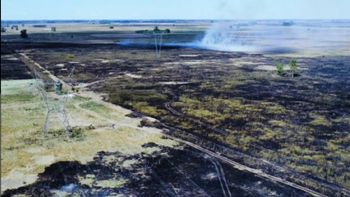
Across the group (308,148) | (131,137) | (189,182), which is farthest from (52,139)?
(308,148)

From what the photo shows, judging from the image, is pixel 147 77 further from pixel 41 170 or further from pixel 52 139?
pixel 41 170

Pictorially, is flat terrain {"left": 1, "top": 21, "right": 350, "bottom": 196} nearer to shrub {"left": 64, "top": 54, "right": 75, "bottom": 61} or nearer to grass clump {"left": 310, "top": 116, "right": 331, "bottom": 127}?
grass clump {"left": 310, "top": 116, "right": 331, "bottom": 127}

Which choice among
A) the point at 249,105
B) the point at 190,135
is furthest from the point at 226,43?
the point at 190,135

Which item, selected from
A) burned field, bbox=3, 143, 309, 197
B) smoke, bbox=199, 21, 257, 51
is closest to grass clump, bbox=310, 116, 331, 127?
burned field, bbox=3, 143, 309, 197

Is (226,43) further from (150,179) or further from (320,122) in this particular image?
(150,179)

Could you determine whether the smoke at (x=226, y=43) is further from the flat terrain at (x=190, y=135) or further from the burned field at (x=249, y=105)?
the flat terrain at (x=190, y=135)
